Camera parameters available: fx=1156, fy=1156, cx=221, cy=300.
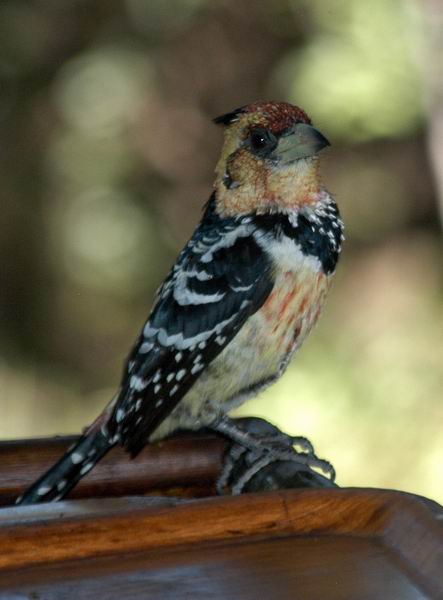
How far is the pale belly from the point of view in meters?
2.90

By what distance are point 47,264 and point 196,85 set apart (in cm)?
145

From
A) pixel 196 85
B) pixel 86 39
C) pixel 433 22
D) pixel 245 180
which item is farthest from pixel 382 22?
pixel 245 180

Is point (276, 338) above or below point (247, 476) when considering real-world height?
above

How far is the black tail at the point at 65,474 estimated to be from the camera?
98.3 inches

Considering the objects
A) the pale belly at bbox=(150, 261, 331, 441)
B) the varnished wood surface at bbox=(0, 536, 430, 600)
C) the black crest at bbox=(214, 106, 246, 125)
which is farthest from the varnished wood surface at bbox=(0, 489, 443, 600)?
the black crest at bbox=(214, 106, 246, 125)

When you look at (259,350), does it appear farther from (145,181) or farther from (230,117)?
(145,181)

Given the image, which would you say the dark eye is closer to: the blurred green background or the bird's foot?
the bird's foot

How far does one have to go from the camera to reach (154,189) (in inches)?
278

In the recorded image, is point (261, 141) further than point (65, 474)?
Yes

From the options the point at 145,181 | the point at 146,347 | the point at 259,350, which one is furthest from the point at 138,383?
the point at 145,181

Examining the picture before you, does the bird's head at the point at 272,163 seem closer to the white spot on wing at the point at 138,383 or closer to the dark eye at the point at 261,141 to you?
the dark eye at the point at 261,141

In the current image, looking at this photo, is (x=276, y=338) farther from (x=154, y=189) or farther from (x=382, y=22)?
(x=154, y=189)

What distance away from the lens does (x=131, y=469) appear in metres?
2.57

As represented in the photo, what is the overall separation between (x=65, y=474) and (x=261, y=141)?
41.5 inches
